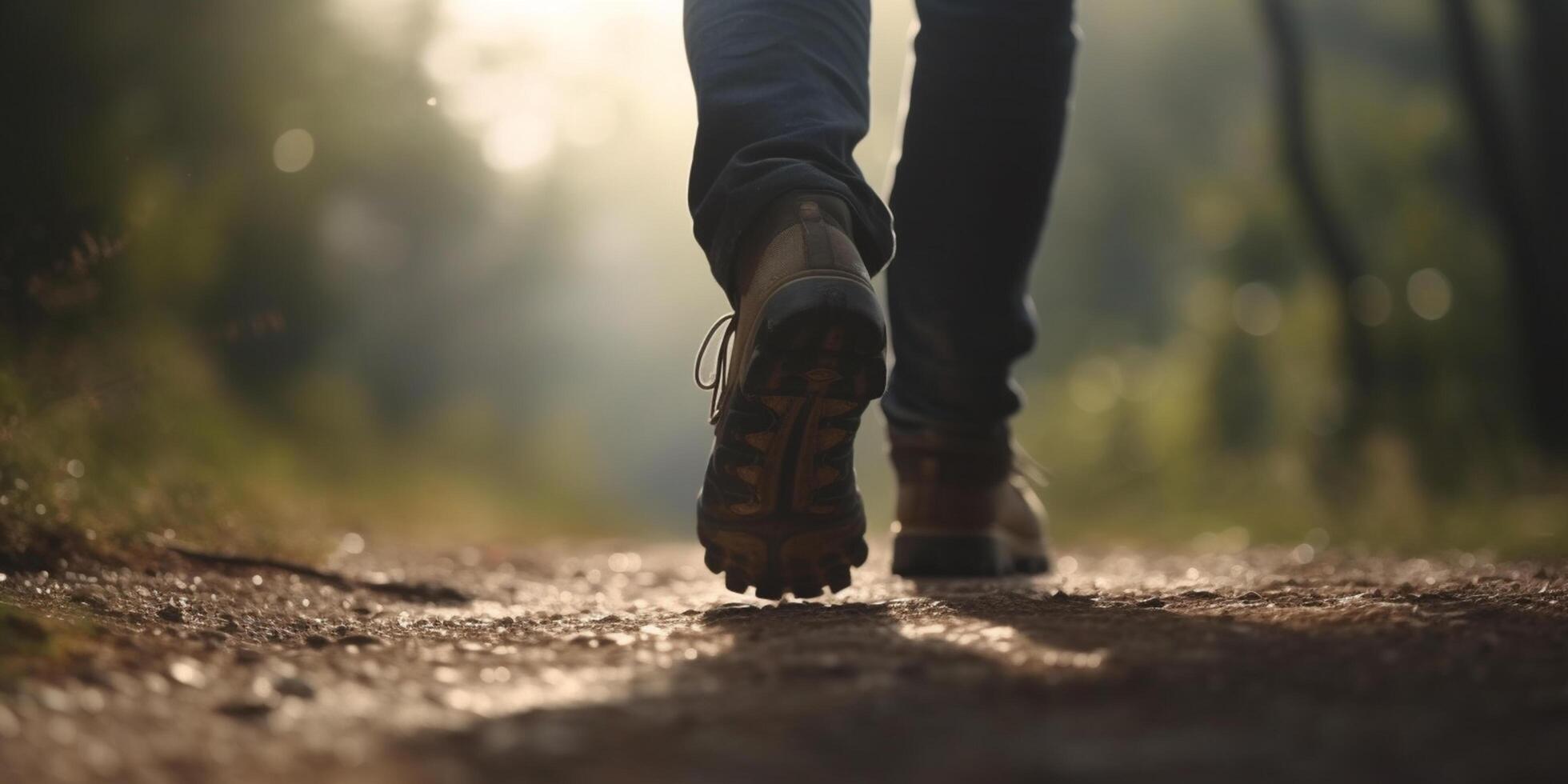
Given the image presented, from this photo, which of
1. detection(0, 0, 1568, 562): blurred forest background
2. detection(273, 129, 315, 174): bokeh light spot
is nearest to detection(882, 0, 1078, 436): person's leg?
detection(0, 0, 1568, 562): blurred forest background

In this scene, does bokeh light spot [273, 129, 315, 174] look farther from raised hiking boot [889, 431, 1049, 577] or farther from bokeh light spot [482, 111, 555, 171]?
raised hiking boot [889, 431, 1049, 577]

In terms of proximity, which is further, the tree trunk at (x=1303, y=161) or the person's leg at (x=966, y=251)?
the tree trunk at (x=1303, y=161)

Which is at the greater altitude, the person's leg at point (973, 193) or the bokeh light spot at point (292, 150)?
the bokeh light spot at point (292, 150)

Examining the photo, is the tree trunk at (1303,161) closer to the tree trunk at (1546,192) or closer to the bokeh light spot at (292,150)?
the tree trunk at (1546,192)

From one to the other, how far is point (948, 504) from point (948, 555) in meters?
0.09

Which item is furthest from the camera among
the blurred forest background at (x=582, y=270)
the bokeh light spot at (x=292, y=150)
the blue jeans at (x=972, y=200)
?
the bokeh light spot at (x=292, y=150)

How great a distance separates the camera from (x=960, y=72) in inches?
89.2

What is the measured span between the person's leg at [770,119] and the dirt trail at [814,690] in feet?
1.63

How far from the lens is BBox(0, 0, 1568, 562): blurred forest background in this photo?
315cm

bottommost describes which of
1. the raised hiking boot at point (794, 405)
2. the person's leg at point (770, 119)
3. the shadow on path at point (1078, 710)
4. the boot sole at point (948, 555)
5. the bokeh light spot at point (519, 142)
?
the shadow on path at point (1078, 710)

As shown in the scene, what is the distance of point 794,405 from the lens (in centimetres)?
166

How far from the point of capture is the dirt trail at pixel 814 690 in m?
0.84

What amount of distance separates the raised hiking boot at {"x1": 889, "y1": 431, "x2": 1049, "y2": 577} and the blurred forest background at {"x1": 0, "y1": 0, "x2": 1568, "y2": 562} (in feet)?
2.01

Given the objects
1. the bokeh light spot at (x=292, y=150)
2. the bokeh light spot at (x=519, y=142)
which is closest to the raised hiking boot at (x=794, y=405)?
the bokeh light spot at (x=292, y=150)
